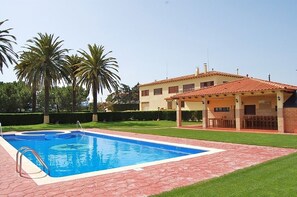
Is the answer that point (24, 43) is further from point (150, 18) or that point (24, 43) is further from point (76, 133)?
point (150, 18)

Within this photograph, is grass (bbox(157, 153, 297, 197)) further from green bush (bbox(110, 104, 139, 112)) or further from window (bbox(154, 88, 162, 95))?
green bush (bbox(110, 104, 139, 112))

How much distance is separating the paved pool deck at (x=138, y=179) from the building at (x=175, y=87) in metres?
27.4

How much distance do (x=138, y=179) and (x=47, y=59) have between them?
2746 centimetres

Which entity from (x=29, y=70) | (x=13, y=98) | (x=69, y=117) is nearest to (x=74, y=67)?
(x=69, y=117)

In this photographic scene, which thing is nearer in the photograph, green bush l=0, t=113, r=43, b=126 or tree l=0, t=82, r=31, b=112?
green bush l=0, t=113, r=43, b=126

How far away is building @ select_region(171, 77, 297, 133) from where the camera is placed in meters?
18.9

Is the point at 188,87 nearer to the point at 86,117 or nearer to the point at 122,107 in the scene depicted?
the point at 86,117

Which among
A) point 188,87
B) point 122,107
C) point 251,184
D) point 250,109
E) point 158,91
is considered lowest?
point 251,184

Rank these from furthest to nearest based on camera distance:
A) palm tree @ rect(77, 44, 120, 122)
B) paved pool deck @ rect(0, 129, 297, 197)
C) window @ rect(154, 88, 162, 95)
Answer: window @ rect(154, 88, 162, 95), palm tree @ rect(77, 44, 120, 122), paved pool deck @ rect(0, 129, 297, 197)

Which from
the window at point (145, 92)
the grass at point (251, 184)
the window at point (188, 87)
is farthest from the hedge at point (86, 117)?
A: the grass at point (251, 184)

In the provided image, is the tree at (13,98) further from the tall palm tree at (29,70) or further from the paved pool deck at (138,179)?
the paved pool deck at (138,179)

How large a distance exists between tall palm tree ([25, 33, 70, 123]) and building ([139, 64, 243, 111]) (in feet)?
46.0

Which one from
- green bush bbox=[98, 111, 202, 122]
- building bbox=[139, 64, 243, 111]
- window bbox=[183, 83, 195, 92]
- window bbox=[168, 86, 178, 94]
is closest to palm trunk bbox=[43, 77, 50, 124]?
green bush bbox=[98, 111, 202, 122]

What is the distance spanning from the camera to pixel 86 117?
35.8 meters
